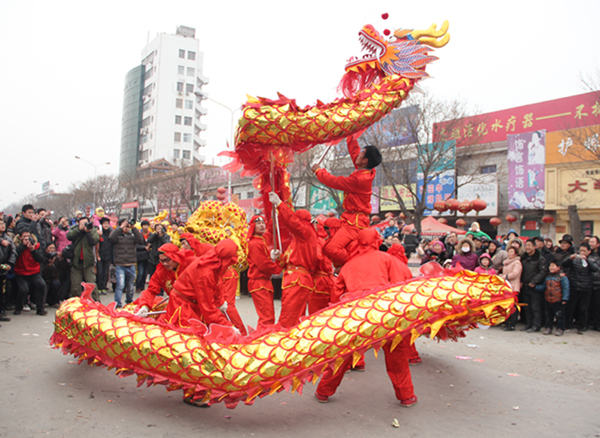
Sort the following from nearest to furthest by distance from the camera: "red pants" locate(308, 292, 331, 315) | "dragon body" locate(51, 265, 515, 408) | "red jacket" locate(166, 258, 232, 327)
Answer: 1. "dragon body" locate(51, 265, 515, 408)
2. "red jacket" locate(166, 258, 232, 327)
3. "red pants" locate(308, 292, 331, 315)

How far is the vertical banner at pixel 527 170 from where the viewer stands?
59.2 ft

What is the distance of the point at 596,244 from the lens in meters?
6.10

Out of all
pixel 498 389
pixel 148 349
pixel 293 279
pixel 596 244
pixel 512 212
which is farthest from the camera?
pixel 512 212

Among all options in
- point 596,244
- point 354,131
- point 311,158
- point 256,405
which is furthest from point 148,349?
point 311,158

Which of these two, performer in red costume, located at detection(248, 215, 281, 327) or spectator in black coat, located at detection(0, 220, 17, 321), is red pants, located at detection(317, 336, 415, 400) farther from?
spectator in black coat, located at detection(0, 220, 17, 321)

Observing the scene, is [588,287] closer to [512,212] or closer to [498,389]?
[498,389]

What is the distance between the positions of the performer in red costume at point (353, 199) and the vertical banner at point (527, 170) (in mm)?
17240

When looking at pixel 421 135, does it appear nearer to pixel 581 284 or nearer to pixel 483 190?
pixel 483 190

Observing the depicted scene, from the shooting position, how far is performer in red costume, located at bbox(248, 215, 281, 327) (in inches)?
174

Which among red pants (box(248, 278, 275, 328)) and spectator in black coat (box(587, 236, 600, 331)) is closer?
red pants (box(248, 278, 275, 328))

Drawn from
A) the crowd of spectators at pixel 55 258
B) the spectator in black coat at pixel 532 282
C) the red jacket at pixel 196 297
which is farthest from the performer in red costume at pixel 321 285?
the crowd of spectators at pixel 55 258

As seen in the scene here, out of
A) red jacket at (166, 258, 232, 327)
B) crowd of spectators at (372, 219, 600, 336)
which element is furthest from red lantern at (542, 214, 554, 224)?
red jacket at (166, 258, 232, 327)

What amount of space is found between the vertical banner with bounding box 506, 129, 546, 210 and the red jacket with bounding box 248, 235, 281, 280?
17.2m

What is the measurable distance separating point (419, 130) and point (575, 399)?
1353 cm
